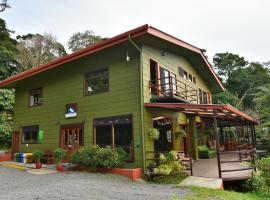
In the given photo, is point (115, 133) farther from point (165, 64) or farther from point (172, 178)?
point (165, 64)

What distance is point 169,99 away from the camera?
10836 mm

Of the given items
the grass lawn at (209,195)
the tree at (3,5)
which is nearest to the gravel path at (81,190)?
the grass lawn at (209,195)

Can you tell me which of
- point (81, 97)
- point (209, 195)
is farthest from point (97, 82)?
point (209, 195)

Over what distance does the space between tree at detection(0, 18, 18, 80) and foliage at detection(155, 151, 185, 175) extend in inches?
1040

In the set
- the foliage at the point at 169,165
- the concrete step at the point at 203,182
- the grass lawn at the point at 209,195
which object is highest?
the foliage at the point at 169,165

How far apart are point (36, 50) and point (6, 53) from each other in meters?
3.71

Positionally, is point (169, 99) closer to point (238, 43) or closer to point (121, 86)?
point (121, 86)

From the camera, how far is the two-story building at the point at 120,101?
34.1 feet

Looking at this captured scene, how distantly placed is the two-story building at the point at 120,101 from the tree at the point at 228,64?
30702 mm

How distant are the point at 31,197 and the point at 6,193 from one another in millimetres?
1164

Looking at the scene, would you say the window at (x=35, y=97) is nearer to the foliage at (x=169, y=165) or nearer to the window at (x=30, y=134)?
the window at (x=30, y=134)

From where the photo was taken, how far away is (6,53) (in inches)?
1181

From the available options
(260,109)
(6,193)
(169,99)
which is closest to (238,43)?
(260,109)

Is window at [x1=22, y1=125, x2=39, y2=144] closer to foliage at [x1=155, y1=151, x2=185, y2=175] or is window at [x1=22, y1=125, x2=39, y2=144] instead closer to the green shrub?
foliage at [x1=155, y1=151, x2=185, y2=175]
